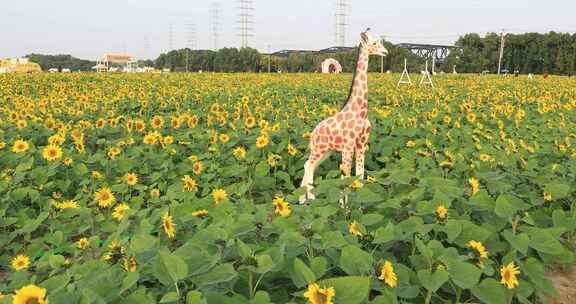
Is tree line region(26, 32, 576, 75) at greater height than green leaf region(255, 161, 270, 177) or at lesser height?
greater

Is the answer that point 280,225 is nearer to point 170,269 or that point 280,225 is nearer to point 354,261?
point 354,261

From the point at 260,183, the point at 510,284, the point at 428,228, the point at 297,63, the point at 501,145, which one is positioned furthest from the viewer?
the point at 297,63

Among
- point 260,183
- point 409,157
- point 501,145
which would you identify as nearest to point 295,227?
point 260,183

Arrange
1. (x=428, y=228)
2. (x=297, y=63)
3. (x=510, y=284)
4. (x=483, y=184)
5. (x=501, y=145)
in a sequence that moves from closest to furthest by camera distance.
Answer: (x=510, y=284)
(x=428, y=228)
(x=483, y=184)
(x=501, y=145)
(x=297, y=63)

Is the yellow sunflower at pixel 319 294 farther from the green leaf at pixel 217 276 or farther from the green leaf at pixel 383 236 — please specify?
the green leaf at pixel 383 236

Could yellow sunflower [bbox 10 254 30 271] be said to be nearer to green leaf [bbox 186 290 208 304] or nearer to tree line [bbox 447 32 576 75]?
green leaf [bbox 186 290 208 304]

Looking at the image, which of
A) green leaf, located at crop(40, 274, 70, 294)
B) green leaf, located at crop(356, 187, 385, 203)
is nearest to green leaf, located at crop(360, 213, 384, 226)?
green leaf, located at crop(356, 187, 385, 203)

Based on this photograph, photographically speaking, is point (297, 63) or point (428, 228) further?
point (297, 63)

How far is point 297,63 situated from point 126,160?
159 ft

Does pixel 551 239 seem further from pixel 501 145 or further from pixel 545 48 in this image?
pixel 545 48

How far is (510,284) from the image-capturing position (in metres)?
1.55

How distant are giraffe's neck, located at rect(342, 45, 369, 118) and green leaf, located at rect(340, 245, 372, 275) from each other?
207 cm

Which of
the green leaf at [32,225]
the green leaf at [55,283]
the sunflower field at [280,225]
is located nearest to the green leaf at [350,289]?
the sunflower field at [280,225]

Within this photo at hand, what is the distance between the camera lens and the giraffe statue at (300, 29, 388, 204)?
3324 millimetres
